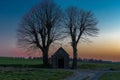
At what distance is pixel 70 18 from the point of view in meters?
A: 85.7

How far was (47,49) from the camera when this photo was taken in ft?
273

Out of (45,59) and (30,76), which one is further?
(45,59)

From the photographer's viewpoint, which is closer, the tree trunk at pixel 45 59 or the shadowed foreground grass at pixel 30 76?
the shadowed foreground grass at pixel 30 76

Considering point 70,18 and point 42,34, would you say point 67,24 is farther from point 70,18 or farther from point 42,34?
point 42,34

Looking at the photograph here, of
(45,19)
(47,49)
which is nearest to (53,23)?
(45,19)

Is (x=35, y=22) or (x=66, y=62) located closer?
(x=66, y=62)

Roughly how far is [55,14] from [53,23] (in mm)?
2738

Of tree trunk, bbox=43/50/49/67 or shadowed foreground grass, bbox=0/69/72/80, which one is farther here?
tree trunk, bbox=43/50/49/67

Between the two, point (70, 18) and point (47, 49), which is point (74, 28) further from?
point (47, 49)

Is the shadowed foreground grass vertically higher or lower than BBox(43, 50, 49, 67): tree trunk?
lower

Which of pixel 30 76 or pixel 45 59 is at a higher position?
pixel 45 59

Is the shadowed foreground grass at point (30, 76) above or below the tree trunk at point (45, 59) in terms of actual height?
below

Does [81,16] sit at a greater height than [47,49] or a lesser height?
greater

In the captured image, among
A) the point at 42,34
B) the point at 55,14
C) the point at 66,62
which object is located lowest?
the point at 66,62
